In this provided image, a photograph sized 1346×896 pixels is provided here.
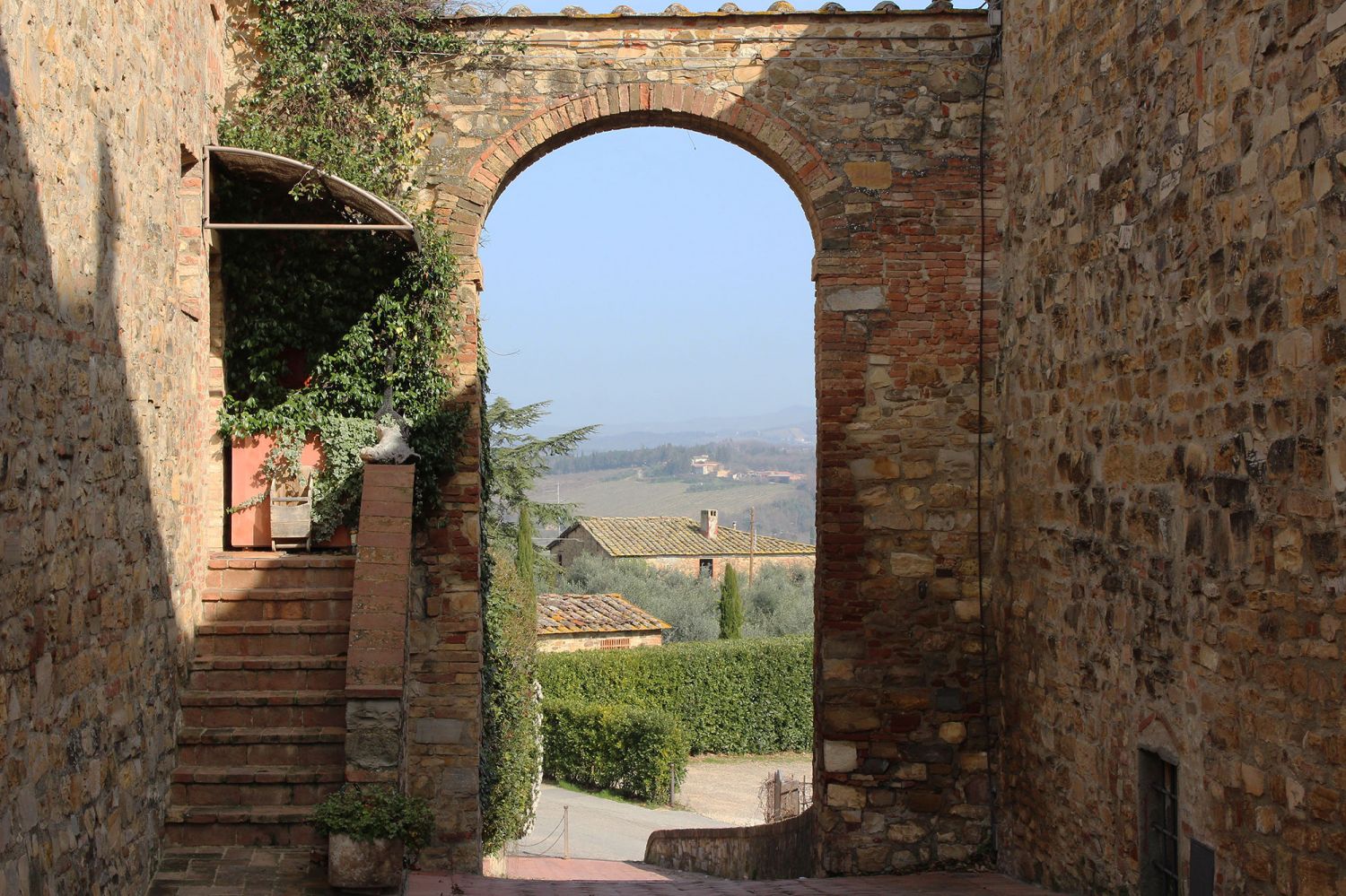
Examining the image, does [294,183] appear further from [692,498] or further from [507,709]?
[692,498]

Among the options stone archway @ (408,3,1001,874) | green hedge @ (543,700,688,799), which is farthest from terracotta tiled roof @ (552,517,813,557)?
stone archway @ (408,3,1001,874)

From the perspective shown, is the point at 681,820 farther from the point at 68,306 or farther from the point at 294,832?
the point at 68,306

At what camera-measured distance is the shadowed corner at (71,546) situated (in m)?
4.51

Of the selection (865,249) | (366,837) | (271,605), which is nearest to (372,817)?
(366,837)

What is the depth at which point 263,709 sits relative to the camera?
23.4ft

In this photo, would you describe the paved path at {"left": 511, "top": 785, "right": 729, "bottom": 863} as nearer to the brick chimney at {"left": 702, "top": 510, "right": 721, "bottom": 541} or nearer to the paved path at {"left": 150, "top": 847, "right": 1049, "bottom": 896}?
the paved path at {"left": 150, "top": 847, "right": 1049, "bottom": 896}

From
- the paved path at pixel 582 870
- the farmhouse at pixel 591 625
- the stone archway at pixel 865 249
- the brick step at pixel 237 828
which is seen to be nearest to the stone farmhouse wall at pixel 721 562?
the farmhouse at pixel 591 625

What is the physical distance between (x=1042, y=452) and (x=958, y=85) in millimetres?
2791

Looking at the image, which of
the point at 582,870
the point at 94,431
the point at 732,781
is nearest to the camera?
the point at 94,431

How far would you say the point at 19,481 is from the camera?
460cm

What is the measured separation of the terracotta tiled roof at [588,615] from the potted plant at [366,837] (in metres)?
19.4

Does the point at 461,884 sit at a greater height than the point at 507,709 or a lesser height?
lesser

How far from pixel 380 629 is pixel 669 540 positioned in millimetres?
35709

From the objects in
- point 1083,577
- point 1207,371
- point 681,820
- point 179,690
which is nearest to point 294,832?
point 179,690
